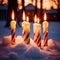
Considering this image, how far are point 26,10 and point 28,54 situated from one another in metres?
0.30

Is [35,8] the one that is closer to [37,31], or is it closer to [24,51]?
[37,31]

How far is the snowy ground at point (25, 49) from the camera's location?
1549 mm

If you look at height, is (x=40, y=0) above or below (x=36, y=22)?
above

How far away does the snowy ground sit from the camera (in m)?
1.55

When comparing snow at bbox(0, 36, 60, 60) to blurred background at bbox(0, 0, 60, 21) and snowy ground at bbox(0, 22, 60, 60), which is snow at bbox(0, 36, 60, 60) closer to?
snowy ground at bbox(0, 22, 60, 60)

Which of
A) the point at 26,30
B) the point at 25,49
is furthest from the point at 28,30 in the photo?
the point at 25,49

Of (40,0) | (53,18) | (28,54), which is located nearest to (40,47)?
(28,54)

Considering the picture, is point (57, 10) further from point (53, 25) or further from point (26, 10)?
point (26, 10)

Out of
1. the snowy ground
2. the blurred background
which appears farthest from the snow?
the blurred background

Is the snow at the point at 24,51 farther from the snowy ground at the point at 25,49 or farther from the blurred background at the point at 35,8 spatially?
the blurred background at the point at 35,8

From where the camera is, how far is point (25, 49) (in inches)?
62.2

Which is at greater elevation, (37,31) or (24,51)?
(37,31)

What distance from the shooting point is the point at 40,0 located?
5.47 ft

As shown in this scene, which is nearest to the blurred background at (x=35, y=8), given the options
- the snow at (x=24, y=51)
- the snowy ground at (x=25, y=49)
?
the snowy ground at (x=25, y=49)
